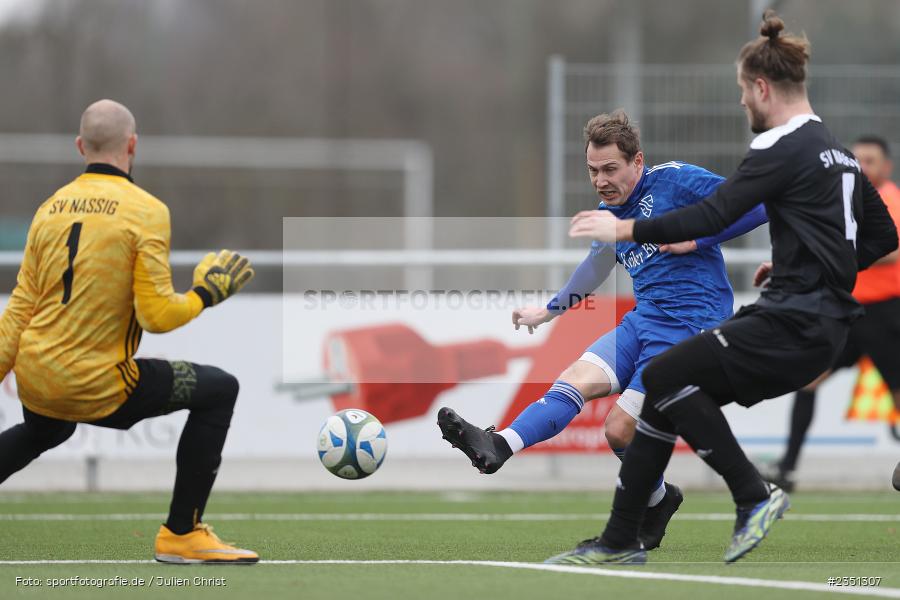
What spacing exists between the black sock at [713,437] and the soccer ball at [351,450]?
5.35ft

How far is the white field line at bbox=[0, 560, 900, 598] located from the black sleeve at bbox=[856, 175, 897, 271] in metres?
1.37

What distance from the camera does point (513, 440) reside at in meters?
6.00

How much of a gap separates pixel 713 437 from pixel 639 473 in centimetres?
36

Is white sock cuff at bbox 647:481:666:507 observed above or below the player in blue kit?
below

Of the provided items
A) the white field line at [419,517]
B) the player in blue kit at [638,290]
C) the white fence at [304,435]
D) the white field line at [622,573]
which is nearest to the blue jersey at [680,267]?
the player in blue kit at [638,290]

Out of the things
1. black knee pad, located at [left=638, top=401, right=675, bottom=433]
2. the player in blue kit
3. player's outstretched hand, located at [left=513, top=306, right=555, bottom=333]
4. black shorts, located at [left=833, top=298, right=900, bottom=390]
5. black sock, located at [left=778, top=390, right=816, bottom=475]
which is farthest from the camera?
black sock, located at [left=778, top=390, right=816, bottom=475]

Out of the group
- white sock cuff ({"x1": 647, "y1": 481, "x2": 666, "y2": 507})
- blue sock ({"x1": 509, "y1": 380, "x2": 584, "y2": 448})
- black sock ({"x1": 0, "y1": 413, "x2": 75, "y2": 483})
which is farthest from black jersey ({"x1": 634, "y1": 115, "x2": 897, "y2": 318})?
black sock ({"x1": 0, "y1": 413, "x2": 75, "y2": 483})

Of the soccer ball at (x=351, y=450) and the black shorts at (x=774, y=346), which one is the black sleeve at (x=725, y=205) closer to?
the black shorts at (x=774, y=346)

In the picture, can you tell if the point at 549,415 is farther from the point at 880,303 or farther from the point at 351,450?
the point at 880,303

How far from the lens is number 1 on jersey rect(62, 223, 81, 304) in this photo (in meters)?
5.32

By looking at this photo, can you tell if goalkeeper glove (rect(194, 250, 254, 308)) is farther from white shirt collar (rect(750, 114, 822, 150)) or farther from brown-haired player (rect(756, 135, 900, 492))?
brown-haired player (rect(756, 135, 900, 492))

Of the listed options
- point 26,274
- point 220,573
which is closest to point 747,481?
point 220,573

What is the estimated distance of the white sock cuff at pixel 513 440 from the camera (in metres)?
5.97

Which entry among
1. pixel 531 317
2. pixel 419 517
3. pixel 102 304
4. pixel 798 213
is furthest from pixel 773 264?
pixel 419 517
